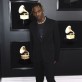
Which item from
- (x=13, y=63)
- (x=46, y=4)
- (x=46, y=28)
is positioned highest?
(x=46, y=4)

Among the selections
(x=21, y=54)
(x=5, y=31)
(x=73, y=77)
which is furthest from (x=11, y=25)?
(x=73, y=77)

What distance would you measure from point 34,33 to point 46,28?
0.15m

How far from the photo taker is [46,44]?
243 centimetres

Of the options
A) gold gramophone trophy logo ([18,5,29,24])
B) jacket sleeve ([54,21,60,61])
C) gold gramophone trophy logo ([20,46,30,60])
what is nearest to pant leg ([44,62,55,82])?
jacket sleeve ([54,21,60,61])

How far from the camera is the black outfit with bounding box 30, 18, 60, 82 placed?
243 centimetres

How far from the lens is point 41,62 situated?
2.49 m

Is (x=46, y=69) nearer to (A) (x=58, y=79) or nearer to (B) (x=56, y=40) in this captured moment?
(B) (x=56, y=40)

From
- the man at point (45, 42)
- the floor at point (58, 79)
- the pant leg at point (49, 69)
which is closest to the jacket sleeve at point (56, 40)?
the man at point (45, 42)

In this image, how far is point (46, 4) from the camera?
2959 millimetres

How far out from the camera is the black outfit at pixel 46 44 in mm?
2428

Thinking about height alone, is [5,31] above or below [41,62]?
above

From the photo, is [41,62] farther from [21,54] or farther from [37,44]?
[21,54]

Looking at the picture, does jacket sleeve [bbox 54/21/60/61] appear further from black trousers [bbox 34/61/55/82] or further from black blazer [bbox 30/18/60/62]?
black trousers [bbox 34/61/55/82]

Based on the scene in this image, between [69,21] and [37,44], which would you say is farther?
[69,21]
